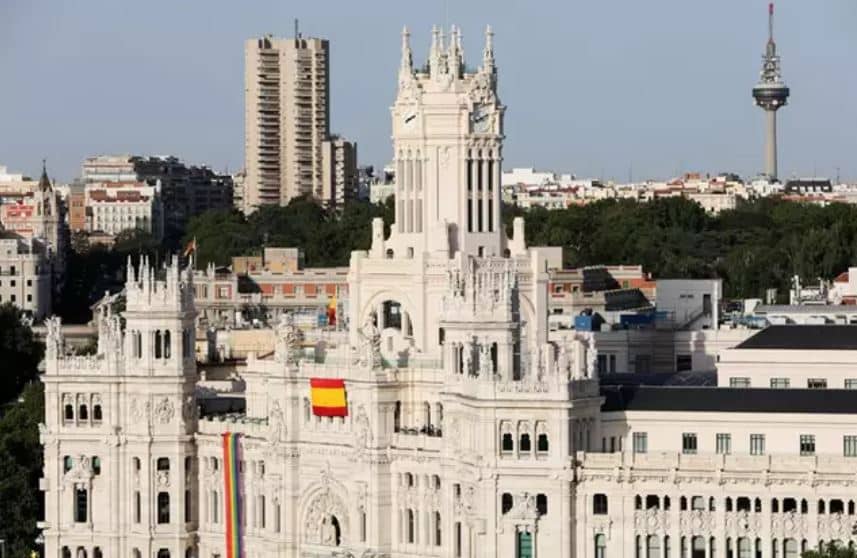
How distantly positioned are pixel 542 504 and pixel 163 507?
19783 millimetres

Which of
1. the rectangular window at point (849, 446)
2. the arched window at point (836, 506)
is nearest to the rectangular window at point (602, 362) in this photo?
the rectangular window at point (849, 446)

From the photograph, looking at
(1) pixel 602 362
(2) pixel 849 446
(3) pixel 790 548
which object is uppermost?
(1) pixel 602 362

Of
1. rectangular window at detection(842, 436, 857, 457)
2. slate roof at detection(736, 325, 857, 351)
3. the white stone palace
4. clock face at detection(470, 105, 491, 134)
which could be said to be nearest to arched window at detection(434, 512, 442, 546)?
the white stone palace

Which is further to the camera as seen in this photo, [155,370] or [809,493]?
[155,370]

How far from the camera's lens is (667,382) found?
11612cm

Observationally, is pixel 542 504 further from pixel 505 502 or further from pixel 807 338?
pixel 807 338

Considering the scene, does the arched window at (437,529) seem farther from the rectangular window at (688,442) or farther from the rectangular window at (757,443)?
the rectangular window at (757,443)

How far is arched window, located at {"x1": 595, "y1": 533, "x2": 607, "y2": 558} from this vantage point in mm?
107688

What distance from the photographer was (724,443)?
109 m

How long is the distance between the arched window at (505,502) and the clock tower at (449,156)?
13.0 m

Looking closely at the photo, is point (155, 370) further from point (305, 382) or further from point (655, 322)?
point (655, 322)

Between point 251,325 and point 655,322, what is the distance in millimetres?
31690

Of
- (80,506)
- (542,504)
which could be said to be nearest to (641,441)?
(542,504)

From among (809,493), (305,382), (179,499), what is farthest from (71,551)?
(809,493)
